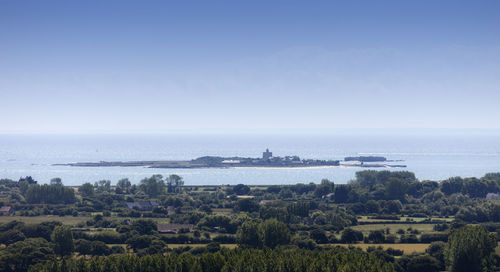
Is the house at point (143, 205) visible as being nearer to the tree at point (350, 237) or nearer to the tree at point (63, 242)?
the tree at point (63, 242)

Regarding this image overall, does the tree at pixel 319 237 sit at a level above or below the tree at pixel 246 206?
below

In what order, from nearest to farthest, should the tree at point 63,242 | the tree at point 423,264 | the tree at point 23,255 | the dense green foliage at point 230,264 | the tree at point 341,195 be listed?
the dense green foliage at point 230,264 → the tree at point 23,255 → the tree at point 423,264 → the tree at point 63,242 → the tree at point 341,195

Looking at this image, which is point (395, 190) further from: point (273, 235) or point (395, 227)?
point (273, 235)

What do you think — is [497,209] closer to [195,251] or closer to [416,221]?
[416,221]

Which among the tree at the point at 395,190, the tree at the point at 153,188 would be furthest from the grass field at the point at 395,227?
the tree at the point at 153,188

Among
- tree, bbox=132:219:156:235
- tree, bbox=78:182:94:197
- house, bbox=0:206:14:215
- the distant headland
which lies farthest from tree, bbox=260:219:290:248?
the distant headland

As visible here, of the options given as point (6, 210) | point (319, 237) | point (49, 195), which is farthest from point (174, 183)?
point (319, 237)
